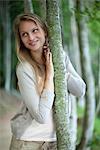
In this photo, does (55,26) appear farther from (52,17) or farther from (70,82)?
(70,82)

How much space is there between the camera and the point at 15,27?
144 inches

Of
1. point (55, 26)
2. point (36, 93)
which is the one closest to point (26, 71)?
point (36, 93)

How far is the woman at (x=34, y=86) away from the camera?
3.45m

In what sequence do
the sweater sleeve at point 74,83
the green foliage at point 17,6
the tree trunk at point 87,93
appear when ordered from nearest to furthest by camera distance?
1. the sweater sleeve at point 74,83
2. the tree trunk at point 87,93
3. the green foliage at point 17,6

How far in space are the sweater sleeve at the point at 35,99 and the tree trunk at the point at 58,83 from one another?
0.40 ft

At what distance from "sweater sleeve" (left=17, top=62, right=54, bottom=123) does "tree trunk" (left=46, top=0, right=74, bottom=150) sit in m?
0.12

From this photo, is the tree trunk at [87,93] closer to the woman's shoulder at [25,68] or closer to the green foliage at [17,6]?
the woman's shoulder at [25,68]

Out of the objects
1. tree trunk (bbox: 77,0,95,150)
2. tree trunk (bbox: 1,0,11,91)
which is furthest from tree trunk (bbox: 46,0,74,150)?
tree trunk (bbox: 1,0,11,91)

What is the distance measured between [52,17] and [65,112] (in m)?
0.79

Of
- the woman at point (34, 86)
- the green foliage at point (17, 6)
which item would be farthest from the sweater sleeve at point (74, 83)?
the green foliage at point (17, 6)

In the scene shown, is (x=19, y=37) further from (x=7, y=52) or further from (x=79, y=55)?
(x=7, y=52)

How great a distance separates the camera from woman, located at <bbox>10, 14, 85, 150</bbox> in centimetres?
345

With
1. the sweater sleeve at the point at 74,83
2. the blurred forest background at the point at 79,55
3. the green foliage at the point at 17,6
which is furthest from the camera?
the green foliage at the point at 17,6

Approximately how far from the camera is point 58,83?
357 centimetres
